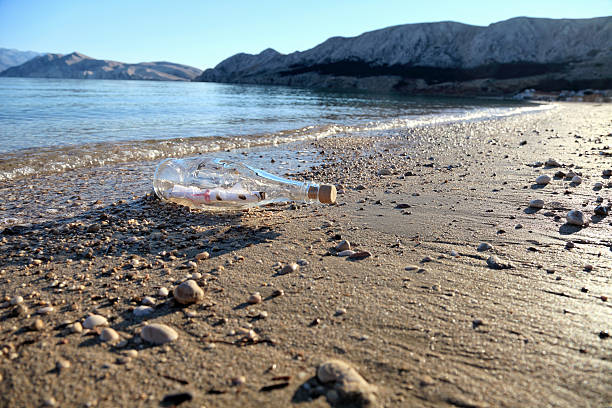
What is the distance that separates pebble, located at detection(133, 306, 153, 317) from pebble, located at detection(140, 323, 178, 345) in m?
0.16

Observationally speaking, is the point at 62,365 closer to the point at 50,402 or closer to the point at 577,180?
the point at 50,402

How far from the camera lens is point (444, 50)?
7262cm

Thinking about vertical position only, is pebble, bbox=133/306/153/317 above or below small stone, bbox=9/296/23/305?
above

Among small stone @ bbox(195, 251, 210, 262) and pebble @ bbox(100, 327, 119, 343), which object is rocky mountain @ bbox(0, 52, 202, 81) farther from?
pebble @ bbox(100, 327, 119, 343)

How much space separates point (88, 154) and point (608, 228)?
238 inches

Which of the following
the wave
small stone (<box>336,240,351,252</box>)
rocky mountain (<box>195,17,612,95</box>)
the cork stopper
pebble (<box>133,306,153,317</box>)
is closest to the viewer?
pebble (<box>133,306,153,317</box>)

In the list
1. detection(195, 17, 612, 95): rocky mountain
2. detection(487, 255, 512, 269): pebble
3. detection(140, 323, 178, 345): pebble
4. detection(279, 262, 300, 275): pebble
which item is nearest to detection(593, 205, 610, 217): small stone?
detection(487, 255, 512, 269): pebble

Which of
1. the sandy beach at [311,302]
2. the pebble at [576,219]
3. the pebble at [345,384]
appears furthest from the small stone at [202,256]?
the pebble at [576,219]

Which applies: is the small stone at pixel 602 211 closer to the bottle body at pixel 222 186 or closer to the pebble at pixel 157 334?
the bottle body at pixel 222 186

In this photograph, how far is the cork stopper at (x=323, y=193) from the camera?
233 cm

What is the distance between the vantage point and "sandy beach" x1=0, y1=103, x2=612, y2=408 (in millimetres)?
1087

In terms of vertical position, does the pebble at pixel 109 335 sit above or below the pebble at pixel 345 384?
below

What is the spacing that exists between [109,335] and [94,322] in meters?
0.14

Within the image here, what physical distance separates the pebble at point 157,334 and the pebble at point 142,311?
163mm
